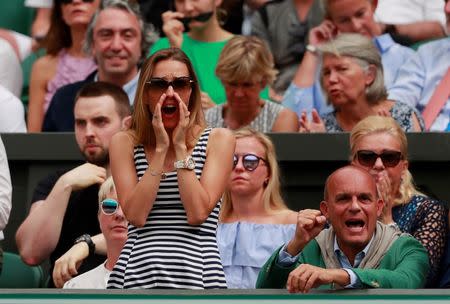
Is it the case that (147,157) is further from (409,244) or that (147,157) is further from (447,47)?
(447,47)

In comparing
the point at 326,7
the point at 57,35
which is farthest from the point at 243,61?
the point at 57,35

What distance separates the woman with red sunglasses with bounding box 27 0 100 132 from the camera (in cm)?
1015

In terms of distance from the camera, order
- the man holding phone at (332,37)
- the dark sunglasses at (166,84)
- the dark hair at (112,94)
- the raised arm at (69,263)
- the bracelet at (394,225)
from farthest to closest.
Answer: the man holding phone at (332,37) → the dark hair at (112,94) → the raised arm at (69,263) → the bracelet at (394,225) → the dark sunglasses at (166,84)

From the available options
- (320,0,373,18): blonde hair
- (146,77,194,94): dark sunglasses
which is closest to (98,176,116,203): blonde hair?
(146,77,194,94): dark sunglasses

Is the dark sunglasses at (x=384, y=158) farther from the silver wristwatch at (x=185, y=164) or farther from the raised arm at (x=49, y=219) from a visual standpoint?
the silver wristwatch at (x=185, y=164)

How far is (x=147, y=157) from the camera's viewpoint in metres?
6.58

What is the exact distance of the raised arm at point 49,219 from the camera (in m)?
7.92

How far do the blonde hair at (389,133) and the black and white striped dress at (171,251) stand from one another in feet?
5.04

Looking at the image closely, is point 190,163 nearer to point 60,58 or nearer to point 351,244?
point 351,244

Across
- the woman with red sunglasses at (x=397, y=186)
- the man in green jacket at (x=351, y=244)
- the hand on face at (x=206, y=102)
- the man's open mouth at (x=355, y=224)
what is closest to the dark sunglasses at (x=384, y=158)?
the woman with red sunglasses at (x=397, y=186)

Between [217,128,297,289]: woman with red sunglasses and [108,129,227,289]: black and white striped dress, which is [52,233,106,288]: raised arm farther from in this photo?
[108,129,227,289]: black and white striped dress

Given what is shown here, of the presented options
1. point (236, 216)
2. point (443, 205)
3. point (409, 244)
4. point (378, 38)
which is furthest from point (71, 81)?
point (409, 244)

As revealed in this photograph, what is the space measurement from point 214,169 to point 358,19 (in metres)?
3.61

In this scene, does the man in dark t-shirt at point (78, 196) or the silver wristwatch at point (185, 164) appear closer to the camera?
the silver wristwatch at point (185, 164)
